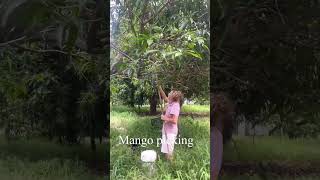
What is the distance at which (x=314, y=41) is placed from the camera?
465cm

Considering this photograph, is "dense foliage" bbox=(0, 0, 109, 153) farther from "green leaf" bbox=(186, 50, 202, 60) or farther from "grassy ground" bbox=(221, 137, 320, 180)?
"grassy ground" bbox=(221, 137, 320, 180)

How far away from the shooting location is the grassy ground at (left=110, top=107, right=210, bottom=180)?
3.92 meters

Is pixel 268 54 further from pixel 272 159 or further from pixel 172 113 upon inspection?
pixel 172 113

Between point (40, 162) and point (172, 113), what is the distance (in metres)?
1.65

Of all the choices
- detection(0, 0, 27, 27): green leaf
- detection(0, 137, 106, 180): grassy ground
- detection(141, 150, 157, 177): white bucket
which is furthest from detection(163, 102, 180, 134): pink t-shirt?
detection(0, 0, 27, 27): green leaf

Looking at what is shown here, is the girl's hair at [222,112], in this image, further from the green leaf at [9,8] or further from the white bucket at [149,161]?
the green leaf at [9,8]

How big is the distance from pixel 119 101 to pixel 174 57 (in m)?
0.56

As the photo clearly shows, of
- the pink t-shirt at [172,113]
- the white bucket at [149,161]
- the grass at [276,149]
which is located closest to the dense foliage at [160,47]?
the pink t-shirt at [172,113]

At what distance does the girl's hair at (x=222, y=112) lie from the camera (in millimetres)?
4641

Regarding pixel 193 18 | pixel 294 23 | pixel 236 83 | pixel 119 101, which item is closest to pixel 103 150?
pixel 119 101

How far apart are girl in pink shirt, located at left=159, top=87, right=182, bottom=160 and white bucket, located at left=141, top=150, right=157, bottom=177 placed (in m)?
0.09

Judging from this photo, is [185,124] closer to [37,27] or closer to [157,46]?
[157,46]

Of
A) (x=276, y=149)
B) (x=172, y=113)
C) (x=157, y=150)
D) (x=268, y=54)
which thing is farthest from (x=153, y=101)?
(x=276, y=149)

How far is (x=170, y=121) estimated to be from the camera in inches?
154
